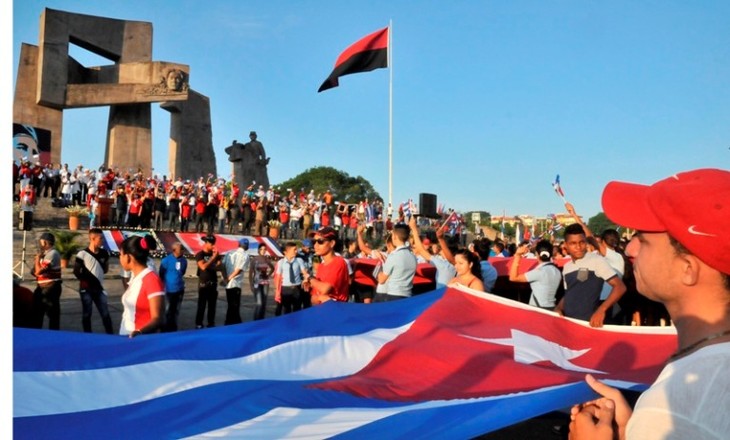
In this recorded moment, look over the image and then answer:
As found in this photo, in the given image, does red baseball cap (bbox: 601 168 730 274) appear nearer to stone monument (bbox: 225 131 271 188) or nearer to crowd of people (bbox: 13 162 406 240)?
crowd of people (bbox: 13 162 406 240)

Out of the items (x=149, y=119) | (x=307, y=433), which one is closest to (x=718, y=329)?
(x=307, y=433)

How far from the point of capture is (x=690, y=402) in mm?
975

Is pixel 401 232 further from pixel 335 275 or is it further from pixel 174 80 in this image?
pixel 174 80

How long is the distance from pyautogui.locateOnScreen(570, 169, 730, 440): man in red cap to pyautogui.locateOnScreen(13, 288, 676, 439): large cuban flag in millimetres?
1485

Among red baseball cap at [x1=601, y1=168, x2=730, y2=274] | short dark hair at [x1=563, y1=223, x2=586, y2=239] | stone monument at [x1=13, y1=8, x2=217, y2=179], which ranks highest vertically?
stone monument at [x1=13, y1=8, x2=217, y2=179]

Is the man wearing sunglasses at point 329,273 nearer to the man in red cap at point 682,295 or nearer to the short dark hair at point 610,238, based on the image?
the short dark hair at point 610,238

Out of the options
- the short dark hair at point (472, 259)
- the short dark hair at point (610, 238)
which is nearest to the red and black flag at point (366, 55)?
the short dark hair at point (610, 238)

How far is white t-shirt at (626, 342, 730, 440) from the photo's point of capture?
3.11ft

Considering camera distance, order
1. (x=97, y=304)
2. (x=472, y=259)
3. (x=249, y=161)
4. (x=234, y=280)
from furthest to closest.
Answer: (x=249, y=161), (x=234, y=280), (x=97, y=304), (x=472, y=259)

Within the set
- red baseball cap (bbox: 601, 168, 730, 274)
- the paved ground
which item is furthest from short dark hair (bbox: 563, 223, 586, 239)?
red baseball cap (bbox: 601, 168, 730, 274)

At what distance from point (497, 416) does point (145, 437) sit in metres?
1.68

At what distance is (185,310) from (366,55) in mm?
9369

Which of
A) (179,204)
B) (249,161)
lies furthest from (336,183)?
(179,204)
